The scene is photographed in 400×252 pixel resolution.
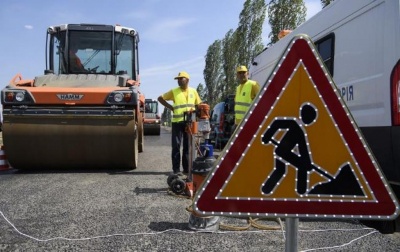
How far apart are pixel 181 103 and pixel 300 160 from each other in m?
5.01

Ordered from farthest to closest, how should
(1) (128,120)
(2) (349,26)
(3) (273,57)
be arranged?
1. (3) (273,57)
2. (1) (128,120)
3. (2) (349,26)

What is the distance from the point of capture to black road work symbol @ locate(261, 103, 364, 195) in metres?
1.71

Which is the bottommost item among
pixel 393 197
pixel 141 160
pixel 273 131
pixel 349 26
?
pixel 141 160

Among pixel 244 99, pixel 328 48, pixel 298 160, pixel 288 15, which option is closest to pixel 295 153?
pixel 298 160

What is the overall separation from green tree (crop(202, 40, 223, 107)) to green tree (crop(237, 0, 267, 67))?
61.0 feet

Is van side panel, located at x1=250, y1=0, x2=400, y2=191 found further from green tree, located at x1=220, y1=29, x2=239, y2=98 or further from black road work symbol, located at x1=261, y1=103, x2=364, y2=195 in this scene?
green tree, located at x1=220, y1=29, x2=239, y2=98

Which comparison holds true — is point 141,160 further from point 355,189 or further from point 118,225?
point 355,189

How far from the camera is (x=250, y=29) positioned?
32.8 m

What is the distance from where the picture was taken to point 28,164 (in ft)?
22.6

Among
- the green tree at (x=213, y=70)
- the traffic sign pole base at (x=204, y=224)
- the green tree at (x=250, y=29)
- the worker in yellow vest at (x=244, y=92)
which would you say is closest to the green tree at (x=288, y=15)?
the green tree at (x=250, y=29)

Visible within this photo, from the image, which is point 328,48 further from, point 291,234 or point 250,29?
point 250,29

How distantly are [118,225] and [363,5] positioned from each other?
11.7ft

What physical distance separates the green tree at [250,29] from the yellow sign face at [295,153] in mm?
31192

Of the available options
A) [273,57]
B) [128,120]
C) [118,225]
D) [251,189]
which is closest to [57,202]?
[118,225]
